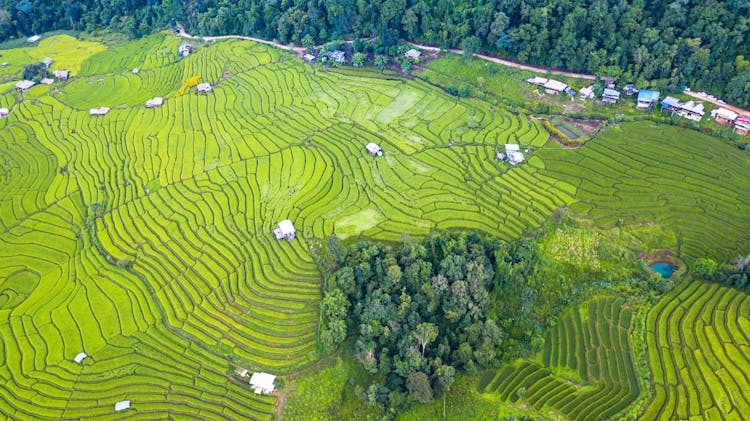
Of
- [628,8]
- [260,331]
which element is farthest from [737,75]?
[260,331]

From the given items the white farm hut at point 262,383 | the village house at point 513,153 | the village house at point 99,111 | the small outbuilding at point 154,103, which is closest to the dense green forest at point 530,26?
the village house at point 513,153

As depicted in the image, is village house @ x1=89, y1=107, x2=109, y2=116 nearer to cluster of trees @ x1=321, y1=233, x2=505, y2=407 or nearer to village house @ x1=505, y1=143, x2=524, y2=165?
cluster of trees @ x1=321, y1=233, x2=505, y2=407

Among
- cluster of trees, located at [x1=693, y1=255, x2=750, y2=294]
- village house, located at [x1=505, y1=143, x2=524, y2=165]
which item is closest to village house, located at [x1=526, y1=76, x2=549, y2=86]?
village house, located at [x1=505, y1=143, x2=524, y2=165]

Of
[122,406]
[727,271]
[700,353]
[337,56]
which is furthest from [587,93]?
[122,406]

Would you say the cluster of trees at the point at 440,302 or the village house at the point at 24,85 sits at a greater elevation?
the village house at the point at 24,85

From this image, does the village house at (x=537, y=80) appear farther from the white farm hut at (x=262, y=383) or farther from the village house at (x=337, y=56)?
the white farm hut at (x=262, y=383)

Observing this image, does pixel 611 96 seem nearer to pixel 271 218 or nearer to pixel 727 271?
pixel 727 271
